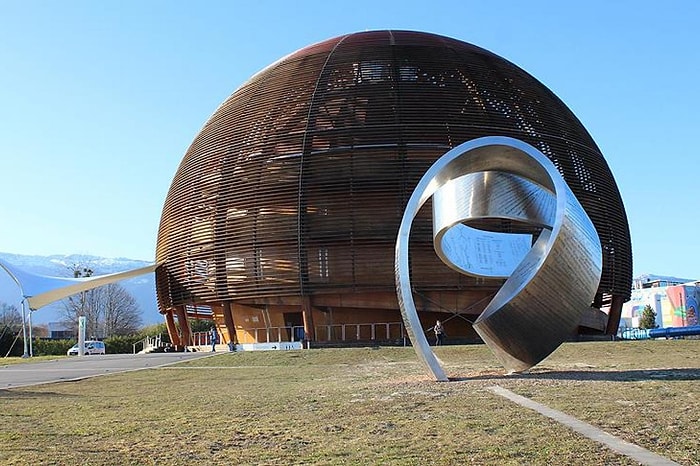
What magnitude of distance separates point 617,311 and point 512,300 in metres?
27.5

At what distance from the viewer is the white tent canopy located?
44.1 metres

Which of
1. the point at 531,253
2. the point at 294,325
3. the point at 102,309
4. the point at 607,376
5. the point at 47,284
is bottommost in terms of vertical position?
the point at 607,376

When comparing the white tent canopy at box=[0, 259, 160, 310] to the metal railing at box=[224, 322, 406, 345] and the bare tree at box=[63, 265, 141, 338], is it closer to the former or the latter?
the metal railing at box=[224, 322, 406, 345]

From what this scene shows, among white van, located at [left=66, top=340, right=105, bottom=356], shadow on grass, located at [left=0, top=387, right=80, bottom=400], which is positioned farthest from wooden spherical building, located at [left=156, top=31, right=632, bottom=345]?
shadow on grass, located at [left=0, top=387, right=80, bottom=400]

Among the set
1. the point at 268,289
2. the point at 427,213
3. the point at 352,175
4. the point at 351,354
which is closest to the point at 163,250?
the point at 268,289

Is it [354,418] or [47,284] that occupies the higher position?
[47,284]

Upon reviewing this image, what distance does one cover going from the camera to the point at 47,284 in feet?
150

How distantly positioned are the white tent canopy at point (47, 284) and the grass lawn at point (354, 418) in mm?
27108

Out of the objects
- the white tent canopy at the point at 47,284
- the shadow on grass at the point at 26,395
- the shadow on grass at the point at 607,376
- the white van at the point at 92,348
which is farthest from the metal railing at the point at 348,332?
the shadow on grass at the point at 26,395

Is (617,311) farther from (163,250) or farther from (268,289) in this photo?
(163,250)

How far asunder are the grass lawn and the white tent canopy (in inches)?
1067

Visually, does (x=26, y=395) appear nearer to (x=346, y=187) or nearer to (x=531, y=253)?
(x=531, y=253)

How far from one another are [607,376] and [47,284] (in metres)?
37.9

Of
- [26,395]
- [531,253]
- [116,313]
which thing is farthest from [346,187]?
[116,313]
